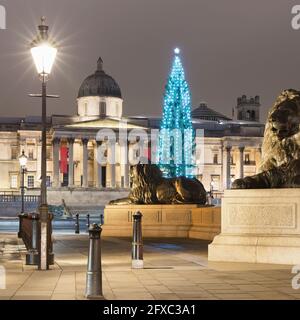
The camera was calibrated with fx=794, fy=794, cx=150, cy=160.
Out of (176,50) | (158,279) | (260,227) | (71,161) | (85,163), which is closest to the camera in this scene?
(158,279)

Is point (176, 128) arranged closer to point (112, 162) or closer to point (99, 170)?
point (112, 162)

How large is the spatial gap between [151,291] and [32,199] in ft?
242

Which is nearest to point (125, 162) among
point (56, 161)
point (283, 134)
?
point (56, 161)

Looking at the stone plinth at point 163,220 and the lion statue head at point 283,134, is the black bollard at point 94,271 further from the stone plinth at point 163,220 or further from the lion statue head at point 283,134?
the stone plinth at point 163,220

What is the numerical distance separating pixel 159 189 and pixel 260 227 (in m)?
14.2

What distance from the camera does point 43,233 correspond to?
15875 millimetres

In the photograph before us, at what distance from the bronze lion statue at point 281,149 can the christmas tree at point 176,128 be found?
44666 millimetres

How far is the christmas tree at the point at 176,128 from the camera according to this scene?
6253 centimetres

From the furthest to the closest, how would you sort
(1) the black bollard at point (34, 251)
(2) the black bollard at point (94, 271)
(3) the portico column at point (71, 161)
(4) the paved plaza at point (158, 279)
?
(3) the portico column at point (71, 161), (1) the black bollard at point (34, 251), (4) the paved plaza at point (158, 279), (2) the black bollard at point (94, 271)

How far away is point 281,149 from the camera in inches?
671

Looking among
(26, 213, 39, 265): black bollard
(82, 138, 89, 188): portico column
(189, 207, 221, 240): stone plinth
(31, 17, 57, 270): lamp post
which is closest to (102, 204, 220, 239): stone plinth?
(189, 207, 221, 240): stone plinth

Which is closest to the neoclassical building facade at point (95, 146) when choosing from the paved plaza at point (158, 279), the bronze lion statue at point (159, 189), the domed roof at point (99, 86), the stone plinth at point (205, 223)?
the domed roof at point (99, 86)
